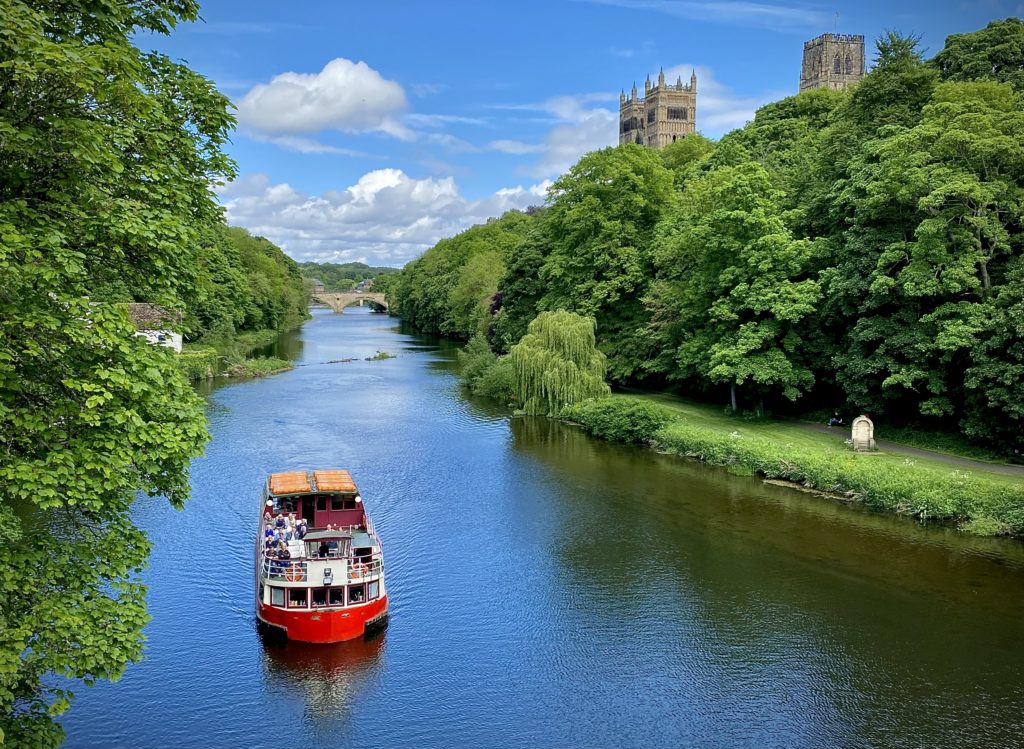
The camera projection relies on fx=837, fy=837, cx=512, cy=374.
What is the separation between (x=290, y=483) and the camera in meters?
27.0

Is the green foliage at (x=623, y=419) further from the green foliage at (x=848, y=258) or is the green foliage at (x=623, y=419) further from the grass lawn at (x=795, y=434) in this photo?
the green foliage at (x=848, y=258)

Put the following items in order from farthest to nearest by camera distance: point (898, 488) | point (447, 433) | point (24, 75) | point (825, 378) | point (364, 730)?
point (447, 433) < point (825, 378) < point (898, 488) < point (364, 730) < point (24, 75)

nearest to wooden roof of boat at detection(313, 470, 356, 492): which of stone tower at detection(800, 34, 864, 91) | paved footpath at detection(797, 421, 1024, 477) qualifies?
paved footpath at detection(797, 421, 1024, 477)

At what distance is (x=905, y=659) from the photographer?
19.8 metres

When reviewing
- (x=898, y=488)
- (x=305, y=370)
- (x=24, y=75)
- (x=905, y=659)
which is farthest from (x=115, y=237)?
(x=305, y=370)

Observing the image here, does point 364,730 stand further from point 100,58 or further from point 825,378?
point 825,378

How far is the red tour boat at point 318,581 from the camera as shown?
20328 millimetres

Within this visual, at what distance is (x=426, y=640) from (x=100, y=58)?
14888 mm

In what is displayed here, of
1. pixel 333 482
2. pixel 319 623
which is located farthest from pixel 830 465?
pixel 319 623

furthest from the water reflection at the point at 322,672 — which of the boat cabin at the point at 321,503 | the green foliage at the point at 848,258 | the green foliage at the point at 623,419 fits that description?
the green foliage at the point at 848,258

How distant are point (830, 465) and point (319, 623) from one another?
2154cm

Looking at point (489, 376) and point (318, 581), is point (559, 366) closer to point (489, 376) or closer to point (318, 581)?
point (489, 376)

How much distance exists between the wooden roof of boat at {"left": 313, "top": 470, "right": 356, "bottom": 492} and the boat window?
226 inches

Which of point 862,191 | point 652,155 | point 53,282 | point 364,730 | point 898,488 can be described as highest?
point 652,155
